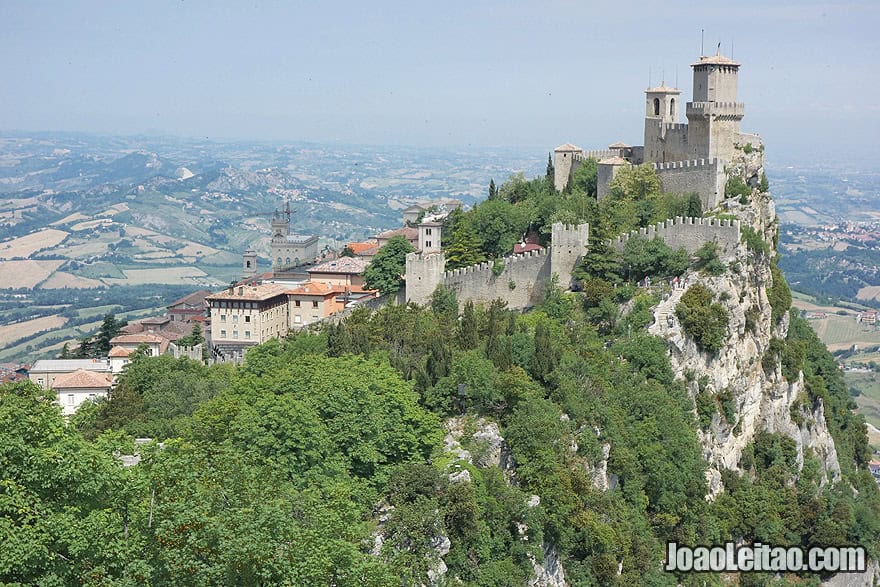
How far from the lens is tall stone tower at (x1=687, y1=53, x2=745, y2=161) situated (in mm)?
60656

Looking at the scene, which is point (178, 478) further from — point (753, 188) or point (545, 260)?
point (753, 188)

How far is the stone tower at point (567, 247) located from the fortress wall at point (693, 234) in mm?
1461

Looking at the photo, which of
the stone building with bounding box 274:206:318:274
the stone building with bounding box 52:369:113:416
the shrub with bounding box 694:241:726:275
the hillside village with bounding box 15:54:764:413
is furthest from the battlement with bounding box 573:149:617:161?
the stone building with bounding box 274:206:318:274

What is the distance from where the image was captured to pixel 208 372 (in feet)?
Answer: 181

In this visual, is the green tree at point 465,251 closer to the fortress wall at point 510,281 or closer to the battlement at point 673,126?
the fortress wall at point 510,281

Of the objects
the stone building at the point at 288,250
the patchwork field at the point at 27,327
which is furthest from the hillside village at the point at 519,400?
the patchwork field at the point at 27,327

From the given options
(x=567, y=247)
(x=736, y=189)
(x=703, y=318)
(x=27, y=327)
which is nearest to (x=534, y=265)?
(x=567, y=247)

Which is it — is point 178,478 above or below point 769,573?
above

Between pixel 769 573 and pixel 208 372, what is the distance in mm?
25189

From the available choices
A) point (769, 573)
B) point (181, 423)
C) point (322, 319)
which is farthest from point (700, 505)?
point (322, 319)

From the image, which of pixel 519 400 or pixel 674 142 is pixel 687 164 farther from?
pixel 519 400

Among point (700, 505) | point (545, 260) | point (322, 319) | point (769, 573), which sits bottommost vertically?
point (769, 573)

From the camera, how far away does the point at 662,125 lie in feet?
207

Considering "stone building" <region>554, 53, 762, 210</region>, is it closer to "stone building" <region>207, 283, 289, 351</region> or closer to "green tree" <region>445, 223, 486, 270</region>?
"green tree" <region>445, 223, 486, 270</region>
